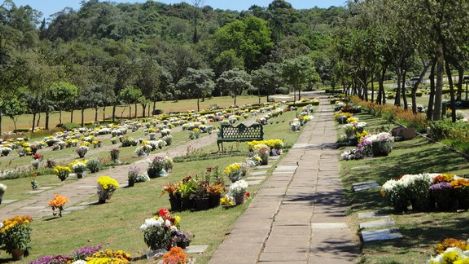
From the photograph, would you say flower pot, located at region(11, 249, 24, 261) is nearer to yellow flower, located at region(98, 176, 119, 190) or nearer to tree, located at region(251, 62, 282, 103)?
yellow flower, located at region(98, 176, 119, 190)

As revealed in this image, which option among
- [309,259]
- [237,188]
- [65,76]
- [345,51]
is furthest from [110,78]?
[309,259]

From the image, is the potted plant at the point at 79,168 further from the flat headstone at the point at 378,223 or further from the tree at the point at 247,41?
the tree at the point at 247,41

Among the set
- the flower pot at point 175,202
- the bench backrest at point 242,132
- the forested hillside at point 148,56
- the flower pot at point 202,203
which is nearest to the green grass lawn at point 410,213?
the flower pot at point 202,203

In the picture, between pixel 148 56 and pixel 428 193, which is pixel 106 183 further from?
pixel 148 56

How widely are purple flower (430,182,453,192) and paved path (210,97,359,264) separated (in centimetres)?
144

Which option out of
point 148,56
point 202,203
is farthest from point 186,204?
point 148,56

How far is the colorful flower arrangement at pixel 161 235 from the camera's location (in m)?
8.02

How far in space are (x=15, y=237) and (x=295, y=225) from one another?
4.72 m

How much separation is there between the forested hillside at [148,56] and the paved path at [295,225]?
148 feet

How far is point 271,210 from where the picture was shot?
1009 centimetres

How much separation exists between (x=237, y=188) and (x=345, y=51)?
129 feet

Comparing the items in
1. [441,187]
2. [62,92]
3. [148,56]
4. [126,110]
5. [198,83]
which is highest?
[148,56]

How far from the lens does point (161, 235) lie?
8.04 m

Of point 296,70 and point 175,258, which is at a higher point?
point 296,70
